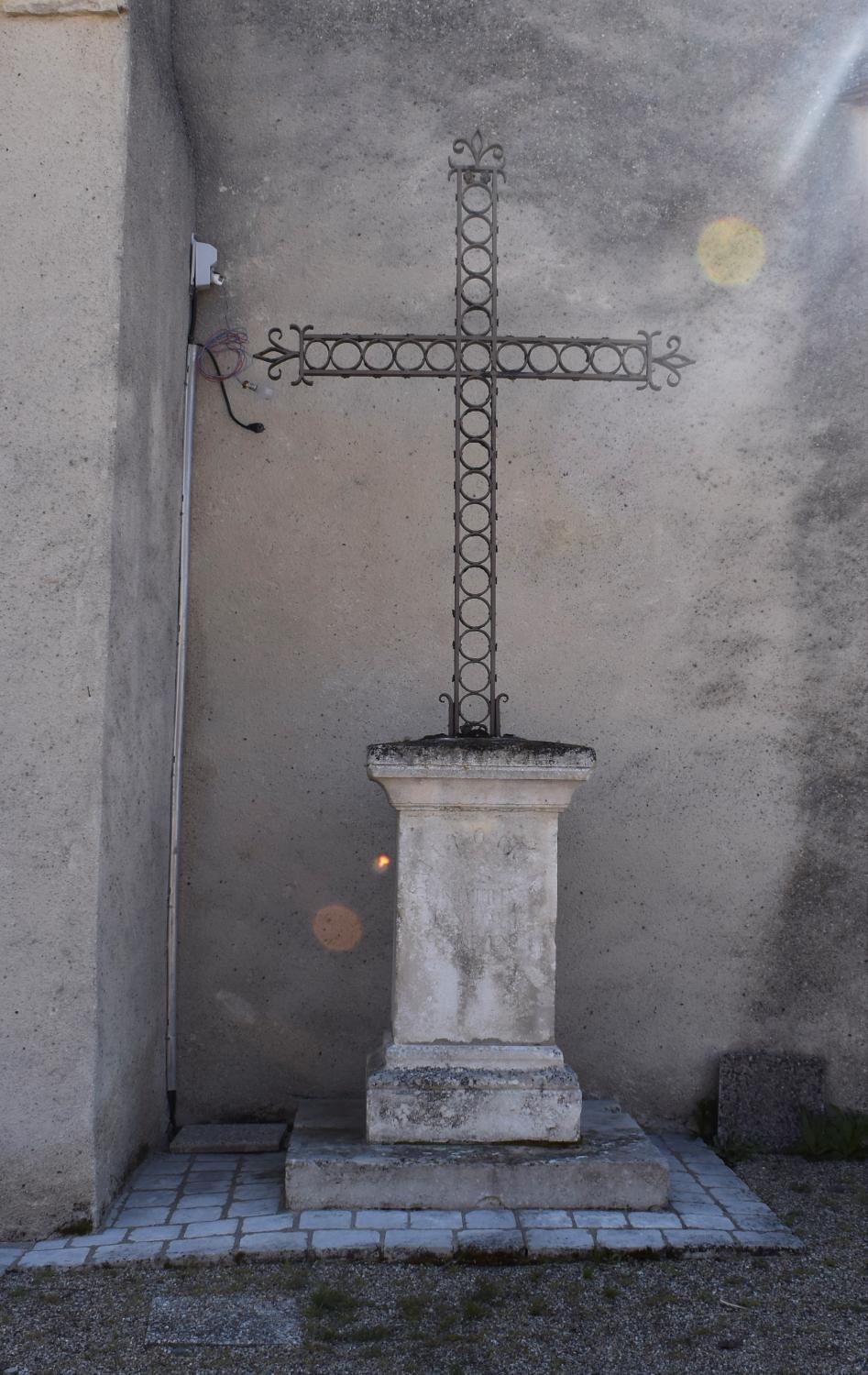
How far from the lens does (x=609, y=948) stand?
15.8 ft

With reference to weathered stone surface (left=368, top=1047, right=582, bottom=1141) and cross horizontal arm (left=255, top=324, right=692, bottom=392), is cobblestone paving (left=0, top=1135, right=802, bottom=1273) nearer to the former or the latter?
weathered stone surface (left=368, top=1047, right=582, bottom=1141)

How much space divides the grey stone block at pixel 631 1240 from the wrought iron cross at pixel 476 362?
1.67 metres

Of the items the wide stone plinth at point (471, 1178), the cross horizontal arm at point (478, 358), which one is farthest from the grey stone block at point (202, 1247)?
the cross horizontal arm at point (478, 358)

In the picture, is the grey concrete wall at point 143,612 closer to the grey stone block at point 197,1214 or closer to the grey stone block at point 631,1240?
the grey stone block at point 197,1214

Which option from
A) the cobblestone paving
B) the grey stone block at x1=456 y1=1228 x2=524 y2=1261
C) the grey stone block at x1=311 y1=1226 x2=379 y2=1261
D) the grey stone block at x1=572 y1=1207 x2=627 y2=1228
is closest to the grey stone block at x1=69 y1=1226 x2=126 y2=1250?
the cobblestone paving

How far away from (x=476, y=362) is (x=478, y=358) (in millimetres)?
22

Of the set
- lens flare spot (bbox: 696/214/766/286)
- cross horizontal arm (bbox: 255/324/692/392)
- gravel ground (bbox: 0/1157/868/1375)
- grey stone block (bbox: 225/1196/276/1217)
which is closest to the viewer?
gravel ground (bbox: 0/1157/868/1375)

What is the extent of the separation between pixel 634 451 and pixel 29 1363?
3830mm

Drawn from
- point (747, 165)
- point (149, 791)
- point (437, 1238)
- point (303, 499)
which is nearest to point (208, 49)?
point (303, 499)

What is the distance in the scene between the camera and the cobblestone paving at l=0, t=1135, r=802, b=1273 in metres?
3.34

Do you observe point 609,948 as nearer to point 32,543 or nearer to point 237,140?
point 32,543

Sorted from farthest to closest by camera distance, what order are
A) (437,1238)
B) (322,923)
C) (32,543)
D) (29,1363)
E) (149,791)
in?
(322,923) → (149,791) → (32,543) → (437,1238) → (29,1363)

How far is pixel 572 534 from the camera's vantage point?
16.3ft

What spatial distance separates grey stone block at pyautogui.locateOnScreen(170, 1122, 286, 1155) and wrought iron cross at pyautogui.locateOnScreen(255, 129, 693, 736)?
5.58 feet
